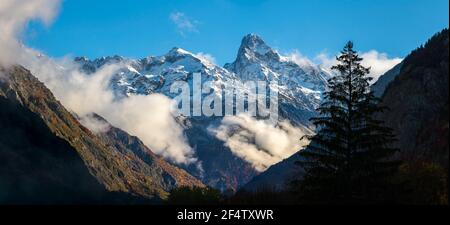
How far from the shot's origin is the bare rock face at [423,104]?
439ft

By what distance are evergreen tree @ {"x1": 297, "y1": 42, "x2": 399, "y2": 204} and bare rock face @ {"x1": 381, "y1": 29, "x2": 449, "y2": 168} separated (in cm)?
5426

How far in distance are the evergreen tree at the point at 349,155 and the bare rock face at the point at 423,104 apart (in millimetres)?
54262

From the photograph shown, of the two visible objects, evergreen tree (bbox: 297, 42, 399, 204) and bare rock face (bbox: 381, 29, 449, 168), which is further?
bare rock face (bbox: 381, 29, 449, 168)

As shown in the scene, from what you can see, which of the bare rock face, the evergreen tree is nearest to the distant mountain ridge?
the bare rock face

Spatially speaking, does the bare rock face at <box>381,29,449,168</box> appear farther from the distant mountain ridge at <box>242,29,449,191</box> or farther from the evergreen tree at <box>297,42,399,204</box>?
the evergreen tree at <box>297,42,399,204</box>

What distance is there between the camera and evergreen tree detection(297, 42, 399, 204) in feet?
213

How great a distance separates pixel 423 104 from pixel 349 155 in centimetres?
9258

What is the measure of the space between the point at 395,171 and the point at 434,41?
130m

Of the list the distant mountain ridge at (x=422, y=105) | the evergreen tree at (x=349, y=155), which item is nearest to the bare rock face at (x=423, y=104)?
the distant mountain ridge at (x=422, y=105)

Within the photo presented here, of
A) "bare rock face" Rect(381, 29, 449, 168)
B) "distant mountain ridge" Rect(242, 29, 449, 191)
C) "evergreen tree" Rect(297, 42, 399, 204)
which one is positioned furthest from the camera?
"bare rock face" Rect(381, 29, 449, 168)

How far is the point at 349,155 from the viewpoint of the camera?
67.4 m

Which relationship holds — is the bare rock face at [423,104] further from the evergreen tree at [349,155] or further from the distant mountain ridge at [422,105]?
the evergreen tree at [349,155]
